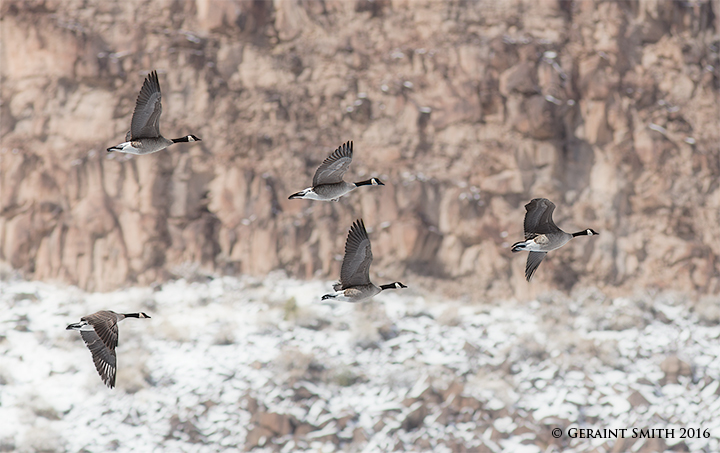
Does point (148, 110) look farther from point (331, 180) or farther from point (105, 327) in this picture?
point (105, 327)

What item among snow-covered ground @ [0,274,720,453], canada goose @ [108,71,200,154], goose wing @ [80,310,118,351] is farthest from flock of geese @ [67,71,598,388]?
snow-covered ground @ [0,274,720,453]

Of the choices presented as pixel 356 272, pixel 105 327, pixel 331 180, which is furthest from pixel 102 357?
pixel 331 180

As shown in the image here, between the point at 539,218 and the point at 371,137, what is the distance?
1193cm

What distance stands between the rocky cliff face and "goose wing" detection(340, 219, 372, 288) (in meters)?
10.4

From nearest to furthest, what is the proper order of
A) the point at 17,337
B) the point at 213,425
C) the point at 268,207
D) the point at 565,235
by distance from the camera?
1. the point at 565,235
2. the point at 213,425
3. the point at 17,337
4. the point at 268,207

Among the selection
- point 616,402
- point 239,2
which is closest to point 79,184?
point 239,2

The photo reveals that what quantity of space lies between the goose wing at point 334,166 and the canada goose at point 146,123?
2103 millimetres

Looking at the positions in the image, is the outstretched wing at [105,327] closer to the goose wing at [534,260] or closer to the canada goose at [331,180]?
the canada goose at [331,180]

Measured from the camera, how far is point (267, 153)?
2439 centimetres

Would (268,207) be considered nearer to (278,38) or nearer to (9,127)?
(278,38)

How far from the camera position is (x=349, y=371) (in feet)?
68.4

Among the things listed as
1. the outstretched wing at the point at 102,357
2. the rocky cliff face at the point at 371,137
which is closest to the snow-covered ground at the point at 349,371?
the rocky cliff face at the point at 371,137

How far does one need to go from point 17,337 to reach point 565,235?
1347cm

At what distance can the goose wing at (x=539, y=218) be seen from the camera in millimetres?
12898
